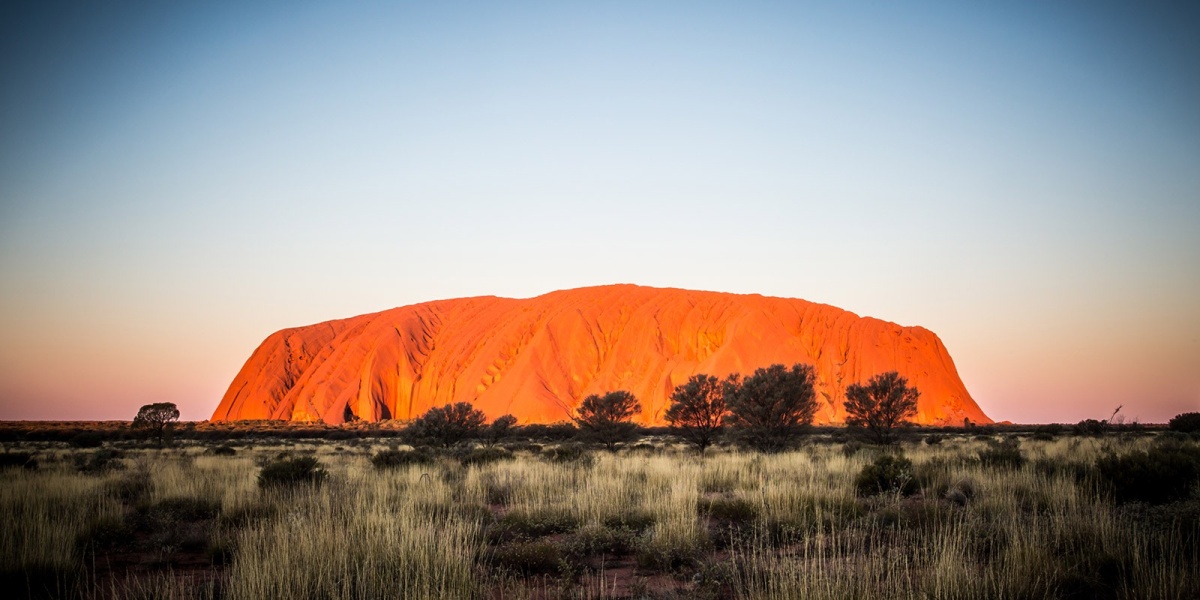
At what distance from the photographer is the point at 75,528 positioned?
730 cm

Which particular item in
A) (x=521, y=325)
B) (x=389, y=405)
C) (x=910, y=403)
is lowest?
(x=389, y=405)

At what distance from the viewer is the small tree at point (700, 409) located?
26.9 m

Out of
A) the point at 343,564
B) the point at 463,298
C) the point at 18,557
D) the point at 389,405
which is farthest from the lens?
the point at 463,298

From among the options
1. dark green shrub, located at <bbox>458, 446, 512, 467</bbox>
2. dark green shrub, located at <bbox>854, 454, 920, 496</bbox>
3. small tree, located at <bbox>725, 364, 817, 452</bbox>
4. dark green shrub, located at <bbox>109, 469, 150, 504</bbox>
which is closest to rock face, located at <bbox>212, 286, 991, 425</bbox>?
small tree, located at <bbox>725, 364, 817, 452</bbox>

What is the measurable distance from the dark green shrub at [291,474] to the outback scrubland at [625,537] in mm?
46

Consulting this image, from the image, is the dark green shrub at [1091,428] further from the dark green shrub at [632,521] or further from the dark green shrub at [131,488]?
the dark green shrub at [131,488]

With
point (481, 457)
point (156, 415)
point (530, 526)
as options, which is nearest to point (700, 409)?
point (481, 457)

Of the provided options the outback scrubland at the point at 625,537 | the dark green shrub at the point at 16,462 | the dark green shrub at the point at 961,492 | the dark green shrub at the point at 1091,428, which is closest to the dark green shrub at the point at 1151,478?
the outback scrubland at the point at 625,537

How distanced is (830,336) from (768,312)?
8.67 m

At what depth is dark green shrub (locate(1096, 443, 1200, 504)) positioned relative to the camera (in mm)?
7824

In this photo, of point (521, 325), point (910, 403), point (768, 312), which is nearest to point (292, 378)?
point (521, 325)

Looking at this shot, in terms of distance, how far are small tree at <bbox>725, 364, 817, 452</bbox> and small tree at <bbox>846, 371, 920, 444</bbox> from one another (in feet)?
14.6

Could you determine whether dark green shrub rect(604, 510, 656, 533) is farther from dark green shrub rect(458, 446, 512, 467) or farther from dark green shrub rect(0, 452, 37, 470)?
dark green shrub rect(0, 452, 37, 470)

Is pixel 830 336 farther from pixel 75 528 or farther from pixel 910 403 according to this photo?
pixel 75 528
